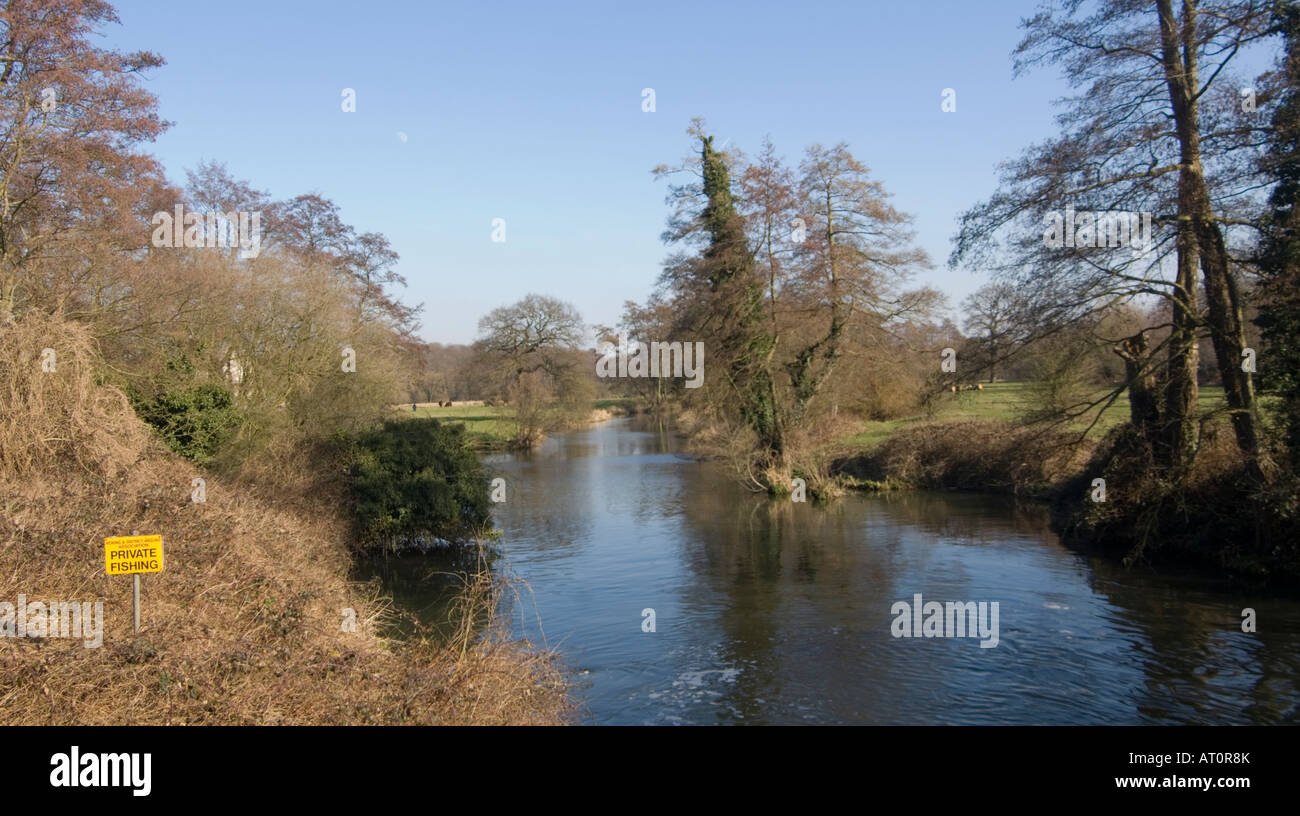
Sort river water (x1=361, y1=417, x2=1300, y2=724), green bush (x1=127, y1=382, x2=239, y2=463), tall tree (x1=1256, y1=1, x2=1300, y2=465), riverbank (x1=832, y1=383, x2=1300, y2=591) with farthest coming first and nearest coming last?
1. green bush (x1=127, y1=382, x2=239, y2=463)
2. riverbank (x1=832, y1=383, x2=1300, y2=591)
3. tall tree (x1=1256, y1=1, x2=1300, y2=465)
4. river water (x1=361, y1=417, x2=1300, y2=724)

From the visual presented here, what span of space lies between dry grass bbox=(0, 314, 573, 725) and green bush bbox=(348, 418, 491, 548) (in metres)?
3.86

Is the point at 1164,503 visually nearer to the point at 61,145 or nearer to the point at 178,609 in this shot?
the point at 178,609

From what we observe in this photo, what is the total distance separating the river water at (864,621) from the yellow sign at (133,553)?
15.2 ft

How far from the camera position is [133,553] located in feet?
24.6

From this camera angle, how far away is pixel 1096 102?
659 inches

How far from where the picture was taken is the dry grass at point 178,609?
6.92 metres

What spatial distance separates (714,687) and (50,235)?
15867 mm

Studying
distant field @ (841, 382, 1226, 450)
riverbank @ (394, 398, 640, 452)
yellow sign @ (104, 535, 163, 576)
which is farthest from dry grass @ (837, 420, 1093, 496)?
yellow sign @ (104, 535, 163, 576)

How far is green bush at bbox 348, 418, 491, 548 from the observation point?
19.8m

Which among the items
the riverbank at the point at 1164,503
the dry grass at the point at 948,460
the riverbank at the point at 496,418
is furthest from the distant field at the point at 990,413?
the riverbank at the point at 496,418
